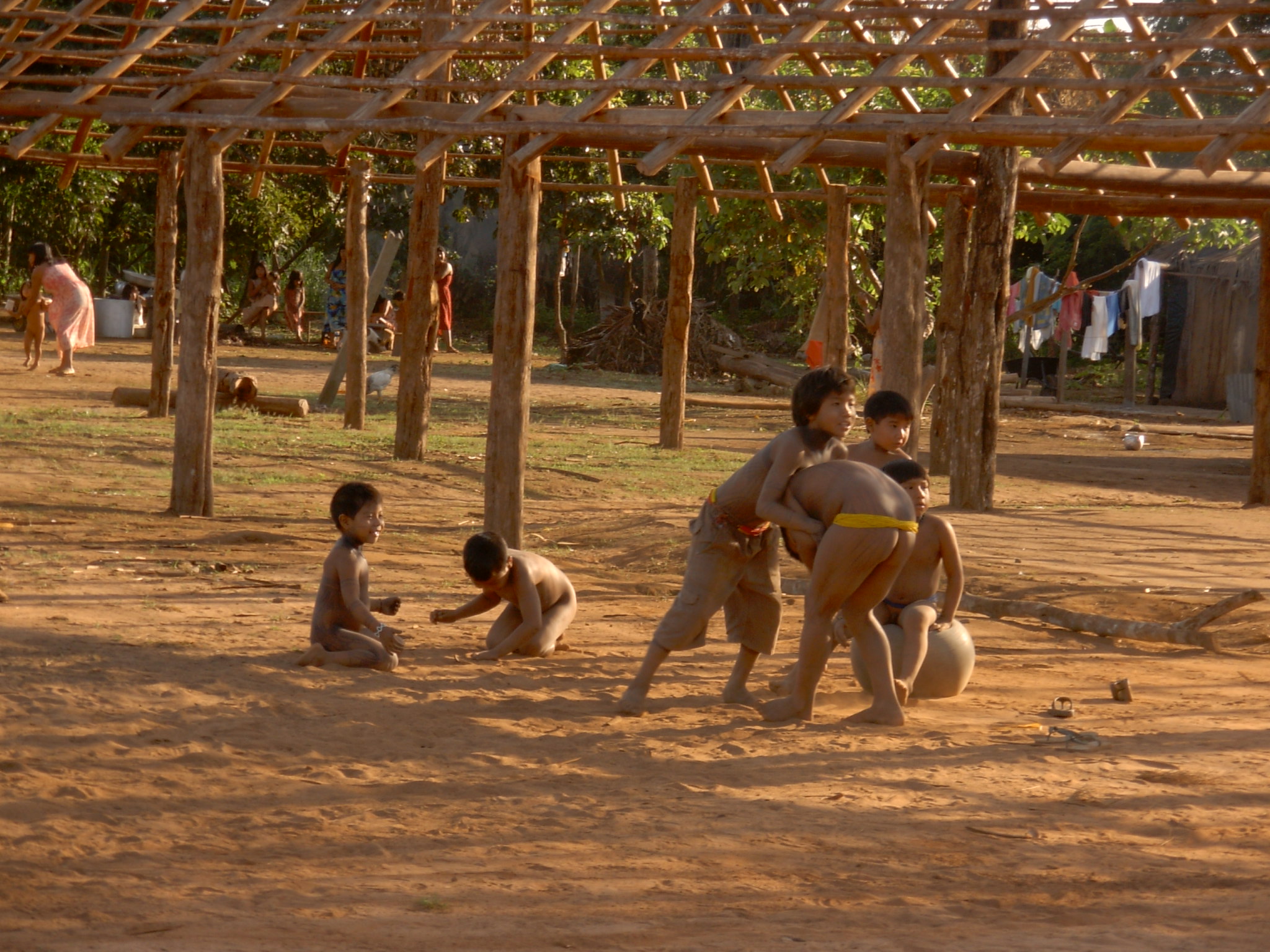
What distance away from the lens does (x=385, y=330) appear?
27.2m

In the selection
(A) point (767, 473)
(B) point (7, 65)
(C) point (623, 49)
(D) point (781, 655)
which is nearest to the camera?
(A) point (767, 473)

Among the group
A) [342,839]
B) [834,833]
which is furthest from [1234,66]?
[342,839]

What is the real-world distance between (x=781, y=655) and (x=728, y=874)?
331 centimetres

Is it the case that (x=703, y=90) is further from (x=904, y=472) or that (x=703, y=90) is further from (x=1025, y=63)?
(x=904, y=472)

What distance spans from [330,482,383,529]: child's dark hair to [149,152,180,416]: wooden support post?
8.90 metres

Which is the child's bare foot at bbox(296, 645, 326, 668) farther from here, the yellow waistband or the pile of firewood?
the pile of firewood

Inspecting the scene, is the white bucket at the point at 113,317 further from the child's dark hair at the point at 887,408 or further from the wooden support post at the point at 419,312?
the child's dark hair at the point at 887,408

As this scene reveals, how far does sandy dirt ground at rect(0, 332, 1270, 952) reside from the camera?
151 inches

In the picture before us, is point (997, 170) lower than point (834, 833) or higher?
higher

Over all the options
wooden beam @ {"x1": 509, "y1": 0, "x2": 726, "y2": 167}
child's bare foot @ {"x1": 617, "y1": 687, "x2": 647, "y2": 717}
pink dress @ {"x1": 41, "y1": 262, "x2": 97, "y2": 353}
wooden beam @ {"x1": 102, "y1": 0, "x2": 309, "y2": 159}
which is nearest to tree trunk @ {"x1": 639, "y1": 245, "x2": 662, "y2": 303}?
pink dress @ {"x1": 41, "y1": 262, "x2": 97, "y2": 353}

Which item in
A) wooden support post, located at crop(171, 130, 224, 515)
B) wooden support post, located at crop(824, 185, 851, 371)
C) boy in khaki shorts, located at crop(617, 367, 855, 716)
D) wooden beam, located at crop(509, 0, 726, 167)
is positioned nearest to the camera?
boy in khaki shorts, located at crop(617, 367, 855, 716)

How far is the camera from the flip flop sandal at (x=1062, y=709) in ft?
19.9

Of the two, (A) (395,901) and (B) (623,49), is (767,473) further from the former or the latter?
(B) (623,49)

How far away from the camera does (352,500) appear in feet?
20.7
